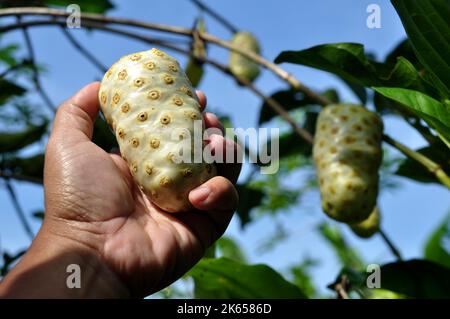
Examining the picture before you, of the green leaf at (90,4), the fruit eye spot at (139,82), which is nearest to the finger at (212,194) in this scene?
the fruit eye spot at (139,82)

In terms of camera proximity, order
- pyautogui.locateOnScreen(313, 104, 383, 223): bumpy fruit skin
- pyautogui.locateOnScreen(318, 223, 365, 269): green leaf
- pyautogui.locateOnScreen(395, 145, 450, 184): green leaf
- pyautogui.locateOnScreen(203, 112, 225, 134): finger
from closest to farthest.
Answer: pyautogui.locateOnScreen(203, 112, 225, 134): finger → pyautogui.locateOnScreen(395, 145, 450, 184): green leaf → pyautogui.locateOnScreen(313, 104, 383, 223): bumpy fruit skin → pyautogui.locateOnScreen(318, 223, 365, 269): green leaf

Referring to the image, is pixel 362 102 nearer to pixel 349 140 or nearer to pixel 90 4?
pixel 349 140

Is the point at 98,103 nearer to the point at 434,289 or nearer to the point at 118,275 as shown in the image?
the point at 118,275

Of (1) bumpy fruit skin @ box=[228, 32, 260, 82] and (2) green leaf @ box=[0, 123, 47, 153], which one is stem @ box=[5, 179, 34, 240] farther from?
(1) bumpy fruit skin @ box=[228, 32, 260, 82]

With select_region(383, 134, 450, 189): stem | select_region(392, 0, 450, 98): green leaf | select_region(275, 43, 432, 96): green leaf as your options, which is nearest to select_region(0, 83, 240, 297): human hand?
select_region(275, 43, 432, 96): green leaf

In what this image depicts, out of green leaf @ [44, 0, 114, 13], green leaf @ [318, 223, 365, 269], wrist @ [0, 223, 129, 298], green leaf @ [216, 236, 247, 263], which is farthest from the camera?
green leaf @ [216, 236, 247, 263]

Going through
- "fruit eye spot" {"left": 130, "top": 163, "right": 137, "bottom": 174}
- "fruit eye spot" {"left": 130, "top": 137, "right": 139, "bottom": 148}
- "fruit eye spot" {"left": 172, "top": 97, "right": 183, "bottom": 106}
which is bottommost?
"fruit eye spot" {"left": 130, "top": 163, "right": 137, "bottom": 174}
